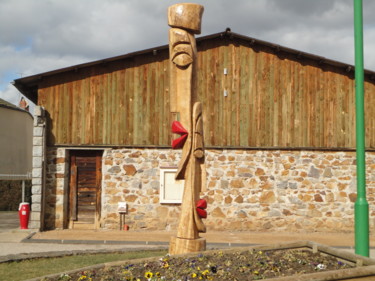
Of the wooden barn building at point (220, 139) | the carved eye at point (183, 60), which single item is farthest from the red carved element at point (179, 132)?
the wooden barn building at point (220, 139)

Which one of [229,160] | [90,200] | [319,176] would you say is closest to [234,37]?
[229,160]

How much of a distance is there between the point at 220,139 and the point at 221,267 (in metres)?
8.90

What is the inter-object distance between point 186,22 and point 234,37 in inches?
319

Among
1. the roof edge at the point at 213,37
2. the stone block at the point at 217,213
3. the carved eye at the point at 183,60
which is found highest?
the roof edge at the point at 213,37

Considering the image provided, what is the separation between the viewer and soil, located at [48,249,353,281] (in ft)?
19.5

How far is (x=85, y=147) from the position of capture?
14812mm

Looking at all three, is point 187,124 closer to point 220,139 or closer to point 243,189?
point 220,139

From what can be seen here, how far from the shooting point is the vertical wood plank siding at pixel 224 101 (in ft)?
48.9

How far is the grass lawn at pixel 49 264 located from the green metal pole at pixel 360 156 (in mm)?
4301

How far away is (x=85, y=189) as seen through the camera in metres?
15.0

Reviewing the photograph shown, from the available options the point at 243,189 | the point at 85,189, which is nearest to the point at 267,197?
the point at 243,189

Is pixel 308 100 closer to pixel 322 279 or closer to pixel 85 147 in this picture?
pixel 85 147

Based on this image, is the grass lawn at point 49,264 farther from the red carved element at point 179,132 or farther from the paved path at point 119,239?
the red carved element at point 179,132

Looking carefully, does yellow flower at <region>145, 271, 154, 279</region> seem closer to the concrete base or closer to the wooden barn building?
the concrete base
